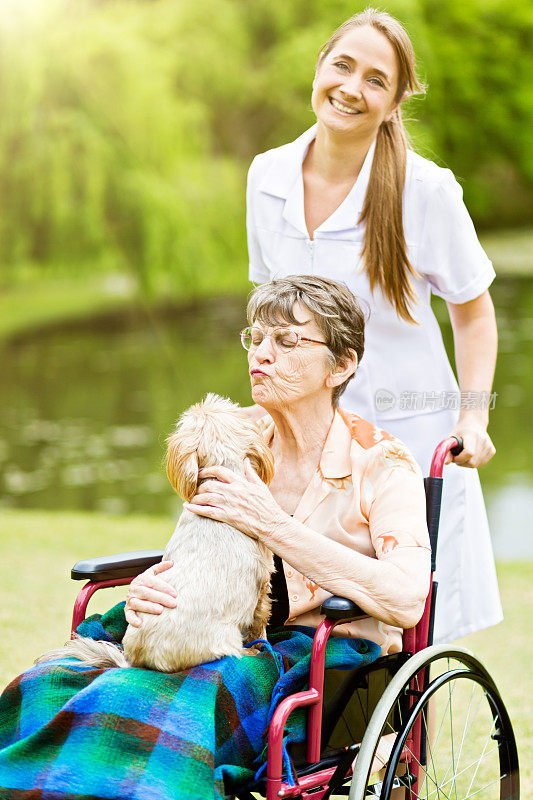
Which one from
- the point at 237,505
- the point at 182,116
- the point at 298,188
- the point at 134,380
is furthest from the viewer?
the point at 134,380

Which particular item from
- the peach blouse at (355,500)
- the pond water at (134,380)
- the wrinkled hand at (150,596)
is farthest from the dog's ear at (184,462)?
the pond water at (134,380)

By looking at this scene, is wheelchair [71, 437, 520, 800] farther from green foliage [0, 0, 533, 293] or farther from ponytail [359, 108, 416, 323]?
green foliage [0, 0, 533, 293]

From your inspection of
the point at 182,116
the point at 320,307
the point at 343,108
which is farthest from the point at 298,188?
the point at 182,116

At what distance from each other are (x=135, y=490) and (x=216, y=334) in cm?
199

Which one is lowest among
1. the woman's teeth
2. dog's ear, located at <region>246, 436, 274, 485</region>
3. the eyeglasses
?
dog's ear, located at <region>246, 436, 274, 485</region>

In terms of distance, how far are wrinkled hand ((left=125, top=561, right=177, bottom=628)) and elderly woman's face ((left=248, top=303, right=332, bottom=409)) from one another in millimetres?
339

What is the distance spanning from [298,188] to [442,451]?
0.65 metres

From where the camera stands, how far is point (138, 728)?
1.42m

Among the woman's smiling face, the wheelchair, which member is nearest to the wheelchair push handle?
the wheelchair

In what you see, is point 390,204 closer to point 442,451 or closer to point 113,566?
point 442,451

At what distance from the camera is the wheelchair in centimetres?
149

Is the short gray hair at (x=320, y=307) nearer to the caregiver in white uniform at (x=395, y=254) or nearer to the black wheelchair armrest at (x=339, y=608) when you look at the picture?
the caregiver in white uniform at (x=395, y=254)

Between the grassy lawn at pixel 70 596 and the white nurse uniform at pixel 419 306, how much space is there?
3.19ft

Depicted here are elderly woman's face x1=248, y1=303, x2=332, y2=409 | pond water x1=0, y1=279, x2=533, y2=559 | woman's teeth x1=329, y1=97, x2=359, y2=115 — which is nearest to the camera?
elderly woman's face x1=248, y1=303, x2=332, y2=409
